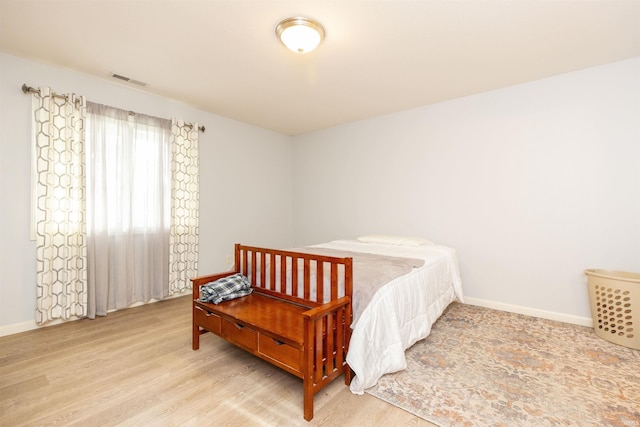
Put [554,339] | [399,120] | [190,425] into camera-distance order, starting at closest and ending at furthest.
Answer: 1. [190,425]
2. [554,339]
3. [399,120]

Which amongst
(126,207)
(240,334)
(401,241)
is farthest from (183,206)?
(401,241)

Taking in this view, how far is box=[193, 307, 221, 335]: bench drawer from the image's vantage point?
7.10ft

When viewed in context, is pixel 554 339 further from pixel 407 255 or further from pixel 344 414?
pixel 344 414

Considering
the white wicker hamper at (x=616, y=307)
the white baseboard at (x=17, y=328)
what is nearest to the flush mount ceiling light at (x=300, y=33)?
the white wicker hamper at (x=616, y=307)

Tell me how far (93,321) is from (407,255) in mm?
3247

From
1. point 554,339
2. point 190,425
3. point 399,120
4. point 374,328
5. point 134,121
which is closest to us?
point 190,425

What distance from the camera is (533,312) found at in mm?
3045

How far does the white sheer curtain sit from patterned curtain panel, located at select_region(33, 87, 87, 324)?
89 mm

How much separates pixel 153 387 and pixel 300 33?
2.61 metres

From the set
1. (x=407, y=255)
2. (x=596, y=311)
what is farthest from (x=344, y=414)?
(x=596, y=311)

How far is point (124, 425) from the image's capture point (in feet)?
4.99

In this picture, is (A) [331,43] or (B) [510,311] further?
(B) [510,311]

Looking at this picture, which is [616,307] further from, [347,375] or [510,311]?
[347,375]

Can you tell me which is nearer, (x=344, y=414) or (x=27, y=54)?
(x=344, y=414)
